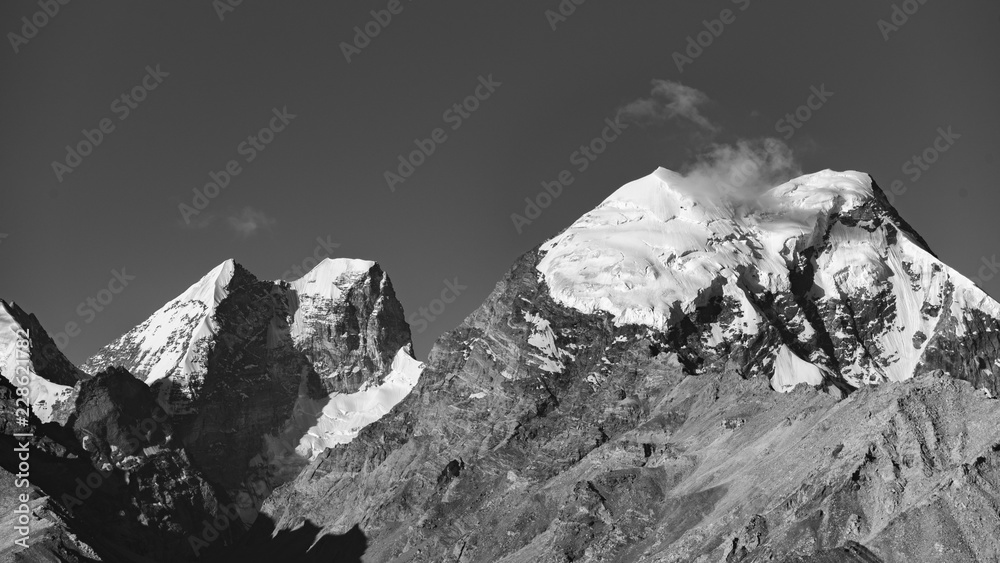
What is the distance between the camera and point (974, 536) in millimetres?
190125

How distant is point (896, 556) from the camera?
194875 mm

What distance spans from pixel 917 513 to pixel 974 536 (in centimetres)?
1012

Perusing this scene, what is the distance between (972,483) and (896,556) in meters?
12.9

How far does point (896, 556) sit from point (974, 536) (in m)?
9.86

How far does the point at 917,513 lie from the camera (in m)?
199

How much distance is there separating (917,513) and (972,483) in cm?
792

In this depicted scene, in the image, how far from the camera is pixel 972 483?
196 metres

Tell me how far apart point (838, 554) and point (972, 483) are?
18444 millimetres

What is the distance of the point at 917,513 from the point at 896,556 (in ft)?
23.7

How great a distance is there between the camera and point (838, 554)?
200m

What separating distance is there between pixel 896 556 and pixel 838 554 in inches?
300

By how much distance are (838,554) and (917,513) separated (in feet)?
36.0
